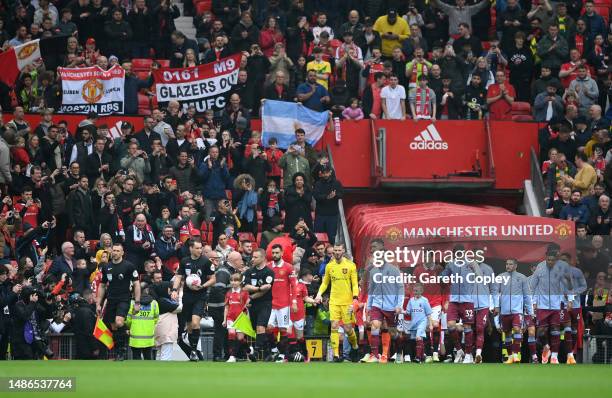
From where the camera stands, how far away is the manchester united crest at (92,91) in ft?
97.4

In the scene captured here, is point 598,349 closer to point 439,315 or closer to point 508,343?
point 508,343

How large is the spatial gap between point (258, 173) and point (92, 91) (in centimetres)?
369

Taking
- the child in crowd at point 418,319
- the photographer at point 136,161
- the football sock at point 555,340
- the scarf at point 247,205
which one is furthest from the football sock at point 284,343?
the photographer at point 136,161

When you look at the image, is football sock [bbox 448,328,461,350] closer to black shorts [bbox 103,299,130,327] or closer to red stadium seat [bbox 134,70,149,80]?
black shorts [bbox 103,299,130,327]

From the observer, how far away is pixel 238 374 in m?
20.2

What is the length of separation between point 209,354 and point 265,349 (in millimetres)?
1343

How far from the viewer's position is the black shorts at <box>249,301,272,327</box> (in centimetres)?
2395

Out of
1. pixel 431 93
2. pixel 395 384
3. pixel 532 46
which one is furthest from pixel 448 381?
pixel 532 46

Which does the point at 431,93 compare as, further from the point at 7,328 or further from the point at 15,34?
the point at 7,328

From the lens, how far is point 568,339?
24.1 meters

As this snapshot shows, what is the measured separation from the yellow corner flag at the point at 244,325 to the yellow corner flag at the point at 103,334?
198cm

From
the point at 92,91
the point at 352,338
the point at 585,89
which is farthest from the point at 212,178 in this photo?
the point at 585,89

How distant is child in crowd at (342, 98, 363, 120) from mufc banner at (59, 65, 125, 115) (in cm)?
459

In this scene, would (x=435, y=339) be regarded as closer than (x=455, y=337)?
No
